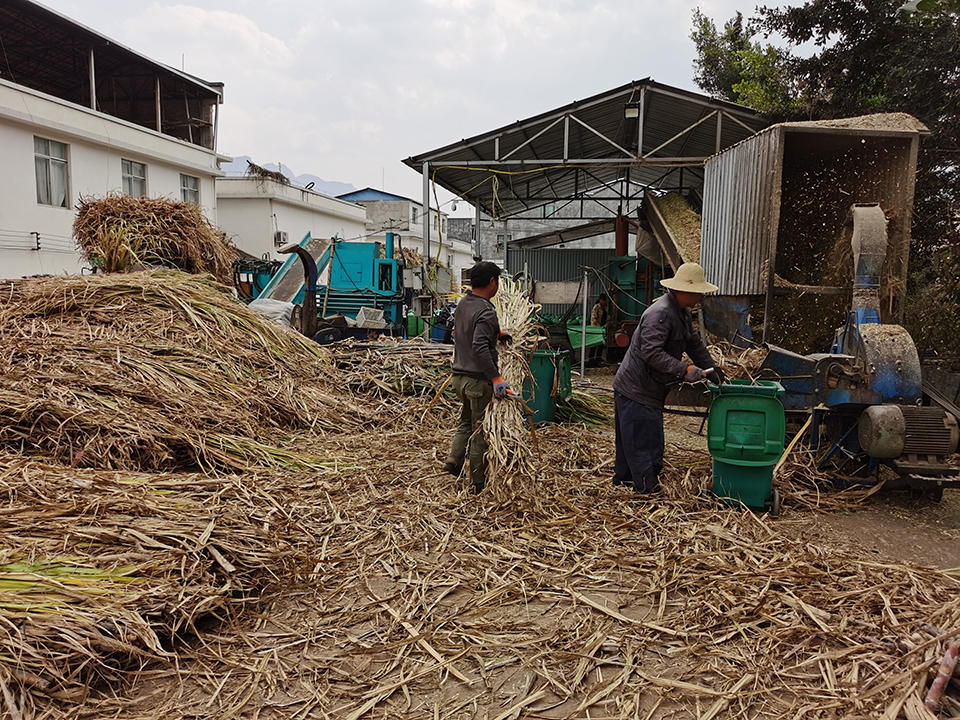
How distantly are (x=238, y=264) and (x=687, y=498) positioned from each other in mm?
10344

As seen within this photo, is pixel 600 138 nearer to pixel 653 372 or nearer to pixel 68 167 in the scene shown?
pixel 653 372

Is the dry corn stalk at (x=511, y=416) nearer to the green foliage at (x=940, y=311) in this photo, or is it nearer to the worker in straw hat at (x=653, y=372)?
the worker in straw hat at (x=653, y=372)

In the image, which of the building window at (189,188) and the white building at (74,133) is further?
the building window at (189,188)

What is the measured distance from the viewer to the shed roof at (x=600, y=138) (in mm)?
11219

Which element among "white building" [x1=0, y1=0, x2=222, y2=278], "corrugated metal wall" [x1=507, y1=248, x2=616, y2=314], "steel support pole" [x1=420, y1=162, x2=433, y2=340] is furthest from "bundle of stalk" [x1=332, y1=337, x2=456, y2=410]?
"corrugated metal wall" [x1=507, y1=248, x2=616, y2=314]

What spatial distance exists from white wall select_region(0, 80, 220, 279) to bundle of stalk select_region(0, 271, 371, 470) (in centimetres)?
726

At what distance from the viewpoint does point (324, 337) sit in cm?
912

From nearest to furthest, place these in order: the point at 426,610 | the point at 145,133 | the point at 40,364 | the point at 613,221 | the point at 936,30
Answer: the point at 426,610, the point at 40,364, the point at 936,30, the point at 613,221, the point at 145,133

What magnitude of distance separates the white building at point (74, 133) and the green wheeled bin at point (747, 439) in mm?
11955

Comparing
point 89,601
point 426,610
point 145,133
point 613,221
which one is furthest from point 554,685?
point 145,133

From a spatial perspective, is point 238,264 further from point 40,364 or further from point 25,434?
point 25,434

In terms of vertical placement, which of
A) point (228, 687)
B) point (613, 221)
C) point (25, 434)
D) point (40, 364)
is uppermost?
point (613, 221)

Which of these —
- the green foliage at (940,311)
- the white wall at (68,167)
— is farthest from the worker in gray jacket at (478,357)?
the white wall at (68,167)

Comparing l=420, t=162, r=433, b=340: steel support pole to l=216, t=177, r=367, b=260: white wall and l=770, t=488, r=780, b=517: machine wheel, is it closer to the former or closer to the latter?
l=770, t=488, r=780, b=517: machine wheel
